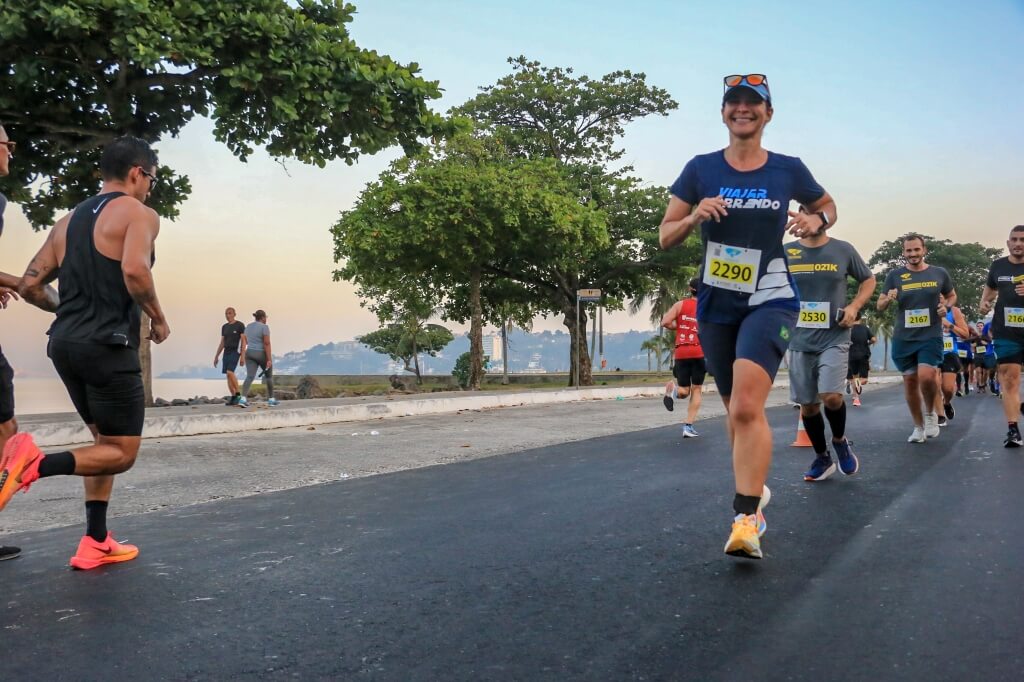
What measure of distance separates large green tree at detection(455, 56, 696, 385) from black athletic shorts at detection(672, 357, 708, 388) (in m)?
21.9

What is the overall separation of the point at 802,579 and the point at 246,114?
41.2 ft

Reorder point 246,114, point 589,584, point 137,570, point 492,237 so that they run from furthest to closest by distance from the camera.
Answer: point 492,237 → point 246,114 → point 137,570 → point 589,584

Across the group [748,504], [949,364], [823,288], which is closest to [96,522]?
[748,504]

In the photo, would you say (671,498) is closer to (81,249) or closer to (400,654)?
(400,654)

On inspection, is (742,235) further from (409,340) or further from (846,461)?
(409,340)

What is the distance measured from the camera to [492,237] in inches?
1100

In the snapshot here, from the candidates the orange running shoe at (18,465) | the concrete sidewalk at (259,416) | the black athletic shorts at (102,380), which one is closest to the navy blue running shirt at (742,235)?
the black athletic shorts at (102,380)

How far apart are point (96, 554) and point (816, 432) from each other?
16.4 feet

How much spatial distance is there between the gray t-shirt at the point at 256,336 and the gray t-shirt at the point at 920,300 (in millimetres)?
11511

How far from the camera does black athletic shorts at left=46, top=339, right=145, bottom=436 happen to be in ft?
12.9

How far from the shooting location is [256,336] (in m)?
16.8

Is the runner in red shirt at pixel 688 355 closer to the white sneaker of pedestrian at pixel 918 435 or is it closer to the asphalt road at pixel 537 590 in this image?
the white sneaker of pedestrian at pixel 918 435

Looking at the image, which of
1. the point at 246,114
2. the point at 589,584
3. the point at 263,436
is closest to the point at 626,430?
the point at 263,436

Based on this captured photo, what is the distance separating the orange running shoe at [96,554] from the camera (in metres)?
3.98
